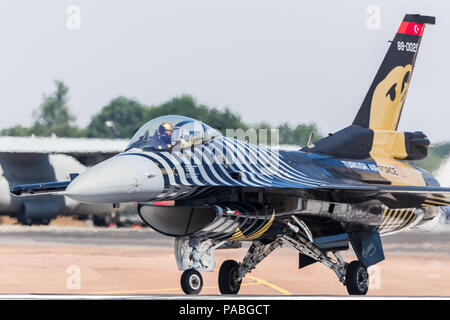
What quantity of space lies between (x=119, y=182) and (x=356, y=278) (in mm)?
4649

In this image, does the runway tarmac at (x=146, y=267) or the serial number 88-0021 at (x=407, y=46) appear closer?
the runway tarmac at (x=146, y=267)

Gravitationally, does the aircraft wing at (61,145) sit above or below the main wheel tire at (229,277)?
above

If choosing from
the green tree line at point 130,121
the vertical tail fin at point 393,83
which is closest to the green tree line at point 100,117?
the green tree line at point 130,121

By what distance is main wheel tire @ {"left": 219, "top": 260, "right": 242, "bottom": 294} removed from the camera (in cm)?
1366

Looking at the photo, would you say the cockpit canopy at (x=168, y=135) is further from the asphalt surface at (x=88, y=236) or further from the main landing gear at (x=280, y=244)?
the asphalt surface at (x=88, y=236)

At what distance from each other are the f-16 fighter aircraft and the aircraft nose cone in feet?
0.05

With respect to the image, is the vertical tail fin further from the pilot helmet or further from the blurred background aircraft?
the blurred background aircraft

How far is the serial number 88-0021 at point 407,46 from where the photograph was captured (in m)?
16.0

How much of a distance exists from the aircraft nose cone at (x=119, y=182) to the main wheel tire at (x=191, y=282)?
137 cm

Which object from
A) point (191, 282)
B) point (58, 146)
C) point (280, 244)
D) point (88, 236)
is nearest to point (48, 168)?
point (58, 146)

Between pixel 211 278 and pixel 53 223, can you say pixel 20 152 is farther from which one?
pixel 211 278

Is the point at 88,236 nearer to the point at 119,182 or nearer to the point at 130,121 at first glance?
the point at 130,121

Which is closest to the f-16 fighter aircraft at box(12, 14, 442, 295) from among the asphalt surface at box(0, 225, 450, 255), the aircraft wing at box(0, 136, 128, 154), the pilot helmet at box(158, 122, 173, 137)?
the pilot helmet at box(158, 122, 173, 137)
